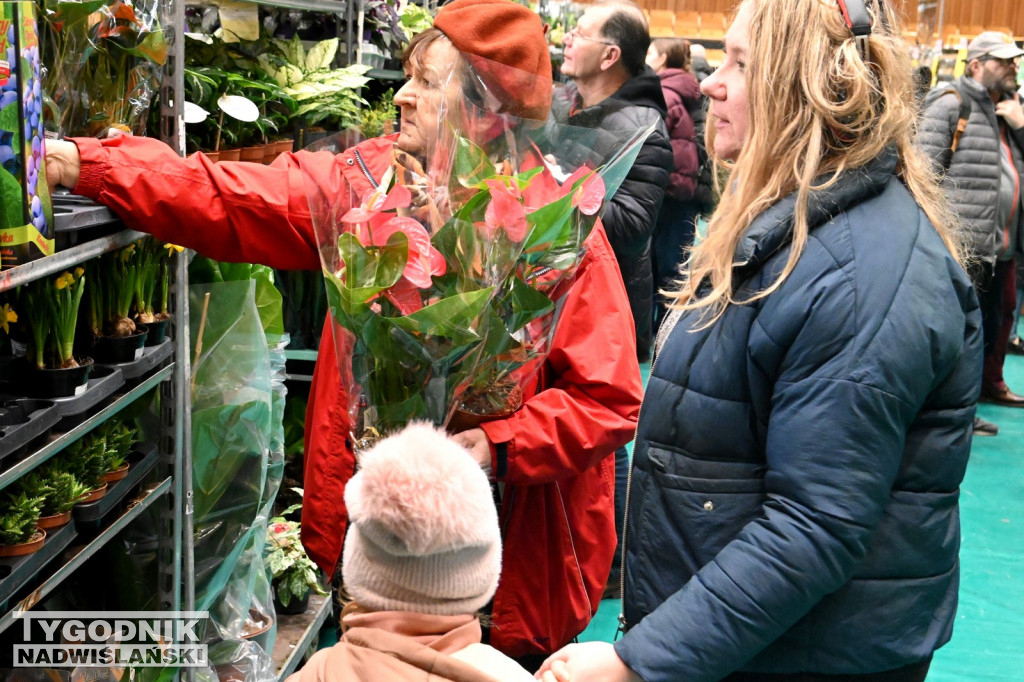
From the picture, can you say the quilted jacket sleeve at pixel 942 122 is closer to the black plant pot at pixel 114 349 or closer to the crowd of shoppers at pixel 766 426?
the crowd of shoppers at pixel 766 426

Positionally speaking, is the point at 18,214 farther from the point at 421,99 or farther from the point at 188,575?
the point at 188,575

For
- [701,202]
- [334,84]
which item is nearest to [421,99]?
Answer: [334,84]

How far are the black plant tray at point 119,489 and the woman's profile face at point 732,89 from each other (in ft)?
4.07

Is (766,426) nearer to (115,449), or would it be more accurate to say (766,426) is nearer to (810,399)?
(810,399)

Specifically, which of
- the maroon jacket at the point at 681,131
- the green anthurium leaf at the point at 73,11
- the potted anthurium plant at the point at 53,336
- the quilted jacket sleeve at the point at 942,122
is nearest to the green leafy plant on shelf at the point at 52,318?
the potted anthurium plant at the point at 53,336

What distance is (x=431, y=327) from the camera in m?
1.47

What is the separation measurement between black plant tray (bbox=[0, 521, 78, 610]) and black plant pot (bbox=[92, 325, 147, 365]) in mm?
316

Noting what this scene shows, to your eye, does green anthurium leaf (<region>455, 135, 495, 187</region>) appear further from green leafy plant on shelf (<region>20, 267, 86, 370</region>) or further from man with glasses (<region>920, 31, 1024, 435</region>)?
man with glasses (<region>920, 31, 1024, 435</region>)

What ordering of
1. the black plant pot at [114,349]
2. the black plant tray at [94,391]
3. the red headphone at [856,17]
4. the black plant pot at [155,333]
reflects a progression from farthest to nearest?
the black plant pot at [155,333] → the black plant pot at [114,349] → the black plant tray at [94,391] → the red headphone at [856,17]

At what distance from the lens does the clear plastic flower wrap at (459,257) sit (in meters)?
1.48

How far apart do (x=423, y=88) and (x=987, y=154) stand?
5.00 m

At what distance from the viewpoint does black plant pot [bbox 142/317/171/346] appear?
2.13m

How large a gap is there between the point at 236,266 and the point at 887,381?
5.90 feet

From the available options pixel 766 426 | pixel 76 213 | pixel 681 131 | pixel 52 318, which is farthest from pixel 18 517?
pixel 681 131
